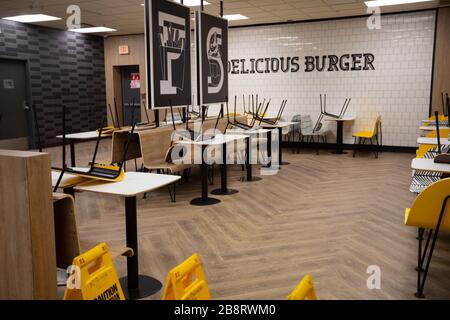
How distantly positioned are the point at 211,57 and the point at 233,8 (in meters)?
2.08

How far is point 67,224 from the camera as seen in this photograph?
2.26 meters

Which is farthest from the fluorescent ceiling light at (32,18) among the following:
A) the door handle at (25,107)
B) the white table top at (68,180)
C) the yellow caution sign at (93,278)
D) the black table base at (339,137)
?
the yellow caution sign at (93,278)

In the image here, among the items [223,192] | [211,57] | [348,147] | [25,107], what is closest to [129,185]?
[223,192]

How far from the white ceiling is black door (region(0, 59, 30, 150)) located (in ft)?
4.34

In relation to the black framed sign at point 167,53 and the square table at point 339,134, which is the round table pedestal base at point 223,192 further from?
the square table at point 339,134

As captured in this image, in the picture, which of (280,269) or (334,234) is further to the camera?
(334,234)

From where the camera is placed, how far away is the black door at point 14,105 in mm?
9586

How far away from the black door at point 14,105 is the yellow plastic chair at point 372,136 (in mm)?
7758

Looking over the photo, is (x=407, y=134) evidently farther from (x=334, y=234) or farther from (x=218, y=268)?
(x=218, y=268)

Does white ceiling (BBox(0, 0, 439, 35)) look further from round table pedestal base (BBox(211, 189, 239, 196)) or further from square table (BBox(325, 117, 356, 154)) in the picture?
round table pedestal base (BBox(211, 189, 239, 196))

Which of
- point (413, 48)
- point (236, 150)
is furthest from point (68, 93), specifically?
point (413, 48)

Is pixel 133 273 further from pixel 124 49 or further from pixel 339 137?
pixel 124 49

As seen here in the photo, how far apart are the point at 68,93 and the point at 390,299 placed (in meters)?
10.2

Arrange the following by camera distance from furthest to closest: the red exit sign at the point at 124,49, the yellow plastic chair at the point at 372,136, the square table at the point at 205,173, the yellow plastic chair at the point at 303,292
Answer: the red exit sign at the point at 124,49, the yellow plastic chair at the point at 372,136, the square table at the point at 205,173, the yellow plastic chair at the point at 303,292
